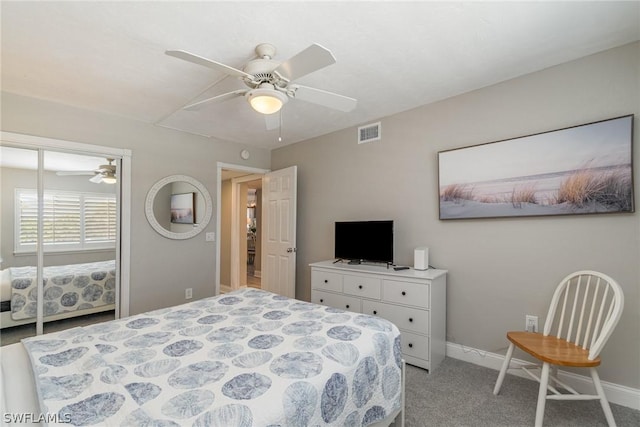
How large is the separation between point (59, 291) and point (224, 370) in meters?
2.77

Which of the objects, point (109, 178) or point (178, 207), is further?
point (178, 207)

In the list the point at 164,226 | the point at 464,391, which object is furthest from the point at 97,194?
the point at 464,391

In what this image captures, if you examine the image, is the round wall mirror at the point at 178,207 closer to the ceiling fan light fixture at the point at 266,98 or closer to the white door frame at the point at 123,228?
the white door frame at the point at 123,228

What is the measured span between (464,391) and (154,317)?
7.45 feet

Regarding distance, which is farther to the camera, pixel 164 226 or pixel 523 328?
pixel 164 226

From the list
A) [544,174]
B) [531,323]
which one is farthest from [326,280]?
[544,174]

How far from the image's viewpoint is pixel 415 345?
8.46 feet

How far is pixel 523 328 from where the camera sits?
2.40 metres

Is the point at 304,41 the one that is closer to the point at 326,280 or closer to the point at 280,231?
the point at 326,280

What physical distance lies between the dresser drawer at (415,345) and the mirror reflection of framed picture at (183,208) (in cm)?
286

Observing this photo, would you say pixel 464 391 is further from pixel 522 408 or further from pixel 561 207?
pixel 561 207

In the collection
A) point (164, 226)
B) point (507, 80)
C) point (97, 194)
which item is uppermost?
point (507, 80)

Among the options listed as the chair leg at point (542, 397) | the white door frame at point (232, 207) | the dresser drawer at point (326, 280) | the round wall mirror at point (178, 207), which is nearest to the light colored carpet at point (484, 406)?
the chair leg at point (542, 397)

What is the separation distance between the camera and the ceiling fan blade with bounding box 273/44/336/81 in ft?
4.75
